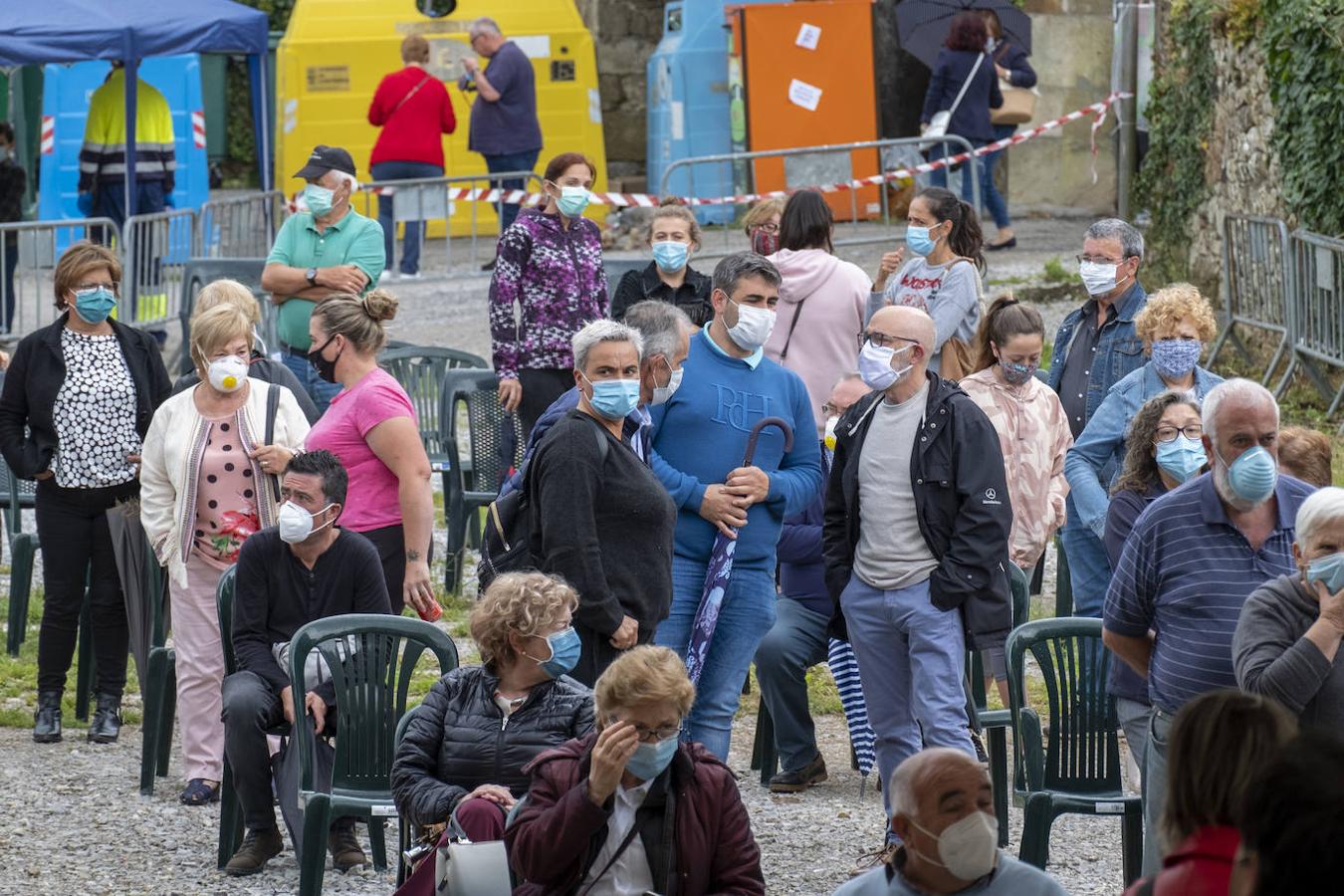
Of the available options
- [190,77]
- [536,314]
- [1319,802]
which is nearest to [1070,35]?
[190,77]

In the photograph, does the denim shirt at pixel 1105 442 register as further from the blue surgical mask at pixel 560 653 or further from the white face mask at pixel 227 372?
the white face mask at pixel 227 372

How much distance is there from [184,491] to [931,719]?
2605 millimetres

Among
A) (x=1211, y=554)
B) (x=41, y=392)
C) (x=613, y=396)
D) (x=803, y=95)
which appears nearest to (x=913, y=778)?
(x=1211, y=554)

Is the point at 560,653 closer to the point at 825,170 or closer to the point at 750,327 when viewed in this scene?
the point at 750,327

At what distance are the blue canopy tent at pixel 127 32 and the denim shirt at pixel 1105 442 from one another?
9.58 meters

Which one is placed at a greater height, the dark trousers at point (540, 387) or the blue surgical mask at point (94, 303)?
the blue surgical mask at point (94, 303)

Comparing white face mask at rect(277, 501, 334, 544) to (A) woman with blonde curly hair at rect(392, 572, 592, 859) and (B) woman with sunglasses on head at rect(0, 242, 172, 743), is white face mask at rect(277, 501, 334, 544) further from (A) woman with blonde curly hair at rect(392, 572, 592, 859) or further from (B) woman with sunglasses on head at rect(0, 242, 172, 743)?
(B) woman with sunglasses on head at rect(0, 242, 172, 743)

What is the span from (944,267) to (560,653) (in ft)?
12.6

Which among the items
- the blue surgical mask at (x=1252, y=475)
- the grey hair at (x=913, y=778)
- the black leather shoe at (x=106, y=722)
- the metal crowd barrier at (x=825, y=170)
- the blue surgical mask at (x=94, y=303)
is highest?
the metal crowd barrier at (x=825, y=170)

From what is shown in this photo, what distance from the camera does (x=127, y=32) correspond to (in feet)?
47.4

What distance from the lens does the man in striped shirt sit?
474 centimetres

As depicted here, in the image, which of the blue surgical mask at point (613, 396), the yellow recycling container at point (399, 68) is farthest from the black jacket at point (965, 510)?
the yellow recycling container at point (399, 68)

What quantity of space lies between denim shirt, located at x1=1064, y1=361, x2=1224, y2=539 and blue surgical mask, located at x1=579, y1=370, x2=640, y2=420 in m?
1.86

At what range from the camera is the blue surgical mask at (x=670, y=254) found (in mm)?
→ 8508
